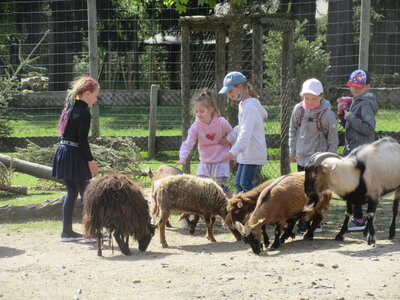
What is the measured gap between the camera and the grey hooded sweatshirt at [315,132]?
24.5 ft

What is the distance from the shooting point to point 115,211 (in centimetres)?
657

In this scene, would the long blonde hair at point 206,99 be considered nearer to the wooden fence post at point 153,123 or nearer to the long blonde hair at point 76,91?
the long blonde hair at point 76,91

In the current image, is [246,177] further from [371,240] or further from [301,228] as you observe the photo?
[371,240]

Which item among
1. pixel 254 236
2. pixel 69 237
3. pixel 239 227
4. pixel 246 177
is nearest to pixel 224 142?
pixel 246 177

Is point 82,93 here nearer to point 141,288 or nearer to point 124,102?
point 141,288

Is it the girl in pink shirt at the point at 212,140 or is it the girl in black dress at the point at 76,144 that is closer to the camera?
the girl in black dress at the point at 76,144

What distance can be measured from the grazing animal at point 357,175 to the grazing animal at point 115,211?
5.75 feet

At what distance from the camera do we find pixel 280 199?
6.75 m

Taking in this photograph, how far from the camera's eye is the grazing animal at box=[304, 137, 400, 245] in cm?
654

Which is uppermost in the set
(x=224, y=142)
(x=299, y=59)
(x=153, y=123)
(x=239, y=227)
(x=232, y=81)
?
(x=299, y=59)

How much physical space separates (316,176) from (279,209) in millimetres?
519

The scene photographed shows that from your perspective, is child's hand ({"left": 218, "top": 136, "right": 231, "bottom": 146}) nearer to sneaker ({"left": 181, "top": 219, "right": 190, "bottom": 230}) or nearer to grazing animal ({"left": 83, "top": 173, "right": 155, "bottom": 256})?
sneaker ({"left": 181, "top": 219, "right": 190, "bottom": 230})

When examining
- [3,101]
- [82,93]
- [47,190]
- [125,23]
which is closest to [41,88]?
[125,23]

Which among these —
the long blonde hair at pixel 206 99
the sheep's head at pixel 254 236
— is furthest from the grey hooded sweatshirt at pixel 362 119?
the sheep's head at pixel 254 236
